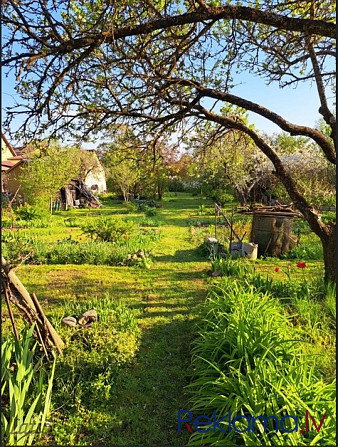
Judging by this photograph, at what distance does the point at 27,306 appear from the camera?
2820 millimetres

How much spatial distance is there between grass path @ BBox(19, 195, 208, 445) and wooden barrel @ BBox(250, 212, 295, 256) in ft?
6.38

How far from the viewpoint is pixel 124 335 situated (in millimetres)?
3766

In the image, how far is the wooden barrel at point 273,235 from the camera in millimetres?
8641

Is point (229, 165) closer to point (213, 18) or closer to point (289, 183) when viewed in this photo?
point (289, 183)

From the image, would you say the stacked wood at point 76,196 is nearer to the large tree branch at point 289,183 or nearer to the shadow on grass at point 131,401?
the large tree branch at point 289,183

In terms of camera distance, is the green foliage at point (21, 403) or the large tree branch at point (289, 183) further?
the large tree branch at point (289, 183)

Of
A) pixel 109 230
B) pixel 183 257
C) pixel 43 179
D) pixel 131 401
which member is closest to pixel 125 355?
pixel 131 401

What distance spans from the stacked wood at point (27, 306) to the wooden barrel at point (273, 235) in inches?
266

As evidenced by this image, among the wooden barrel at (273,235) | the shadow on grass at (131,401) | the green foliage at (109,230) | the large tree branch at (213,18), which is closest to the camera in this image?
the shadow on grass at (131,401)

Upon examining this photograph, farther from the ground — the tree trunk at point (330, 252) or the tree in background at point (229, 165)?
the tree in background at point (229, 165)

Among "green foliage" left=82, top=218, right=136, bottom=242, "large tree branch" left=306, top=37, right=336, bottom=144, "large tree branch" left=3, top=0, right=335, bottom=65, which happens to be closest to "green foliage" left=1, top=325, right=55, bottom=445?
"large tree branch" left=3, top=0, right=335, bottom=65

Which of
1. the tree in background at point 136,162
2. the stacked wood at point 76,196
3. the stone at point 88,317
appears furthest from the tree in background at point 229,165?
the stacked wood at point 76,196

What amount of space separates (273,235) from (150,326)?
18.1 ft

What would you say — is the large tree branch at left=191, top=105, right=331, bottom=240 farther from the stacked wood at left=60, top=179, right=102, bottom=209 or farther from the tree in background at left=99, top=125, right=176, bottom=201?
the stacked wood at left=60, top=179, right=102, bottom=209
